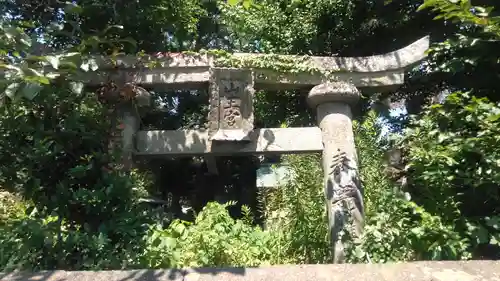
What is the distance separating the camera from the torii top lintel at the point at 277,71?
4770 millimetres

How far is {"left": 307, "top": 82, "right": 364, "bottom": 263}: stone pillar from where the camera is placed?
13.5 ft

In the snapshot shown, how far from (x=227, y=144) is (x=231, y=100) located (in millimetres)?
502

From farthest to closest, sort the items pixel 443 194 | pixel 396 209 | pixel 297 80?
pixel 297 80, pixel 443 194, pixel 396 209

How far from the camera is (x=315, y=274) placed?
7.97 feet

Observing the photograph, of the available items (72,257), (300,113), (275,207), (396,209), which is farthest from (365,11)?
(72,257)

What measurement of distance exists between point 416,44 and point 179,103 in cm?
560

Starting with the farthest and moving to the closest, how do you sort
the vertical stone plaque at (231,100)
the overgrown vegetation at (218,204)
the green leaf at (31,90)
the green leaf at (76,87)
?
the vertical stone plaque at (231,100), the green leaf at (76,87), the overgrown vegetation at (218,204), the green leaf at (31,90)

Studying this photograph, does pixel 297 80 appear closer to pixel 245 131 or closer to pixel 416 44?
pixel 245 131

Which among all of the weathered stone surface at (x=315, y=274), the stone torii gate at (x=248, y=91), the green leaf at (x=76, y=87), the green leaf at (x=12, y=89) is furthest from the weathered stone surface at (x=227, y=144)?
the weathered stone surface at (x=315, y=274)

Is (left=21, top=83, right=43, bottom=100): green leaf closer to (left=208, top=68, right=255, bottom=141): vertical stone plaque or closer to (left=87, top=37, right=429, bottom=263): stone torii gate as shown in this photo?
(left=87, top=37, right=429, bottom=263): stone torii gate

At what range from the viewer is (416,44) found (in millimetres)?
4898

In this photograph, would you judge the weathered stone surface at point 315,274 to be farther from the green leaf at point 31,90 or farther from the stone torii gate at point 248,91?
the stone torii gate at point 248,91

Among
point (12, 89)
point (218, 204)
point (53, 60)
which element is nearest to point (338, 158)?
point (218, 204)

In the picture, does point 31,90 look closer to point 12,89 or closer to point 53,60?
point 12,89
